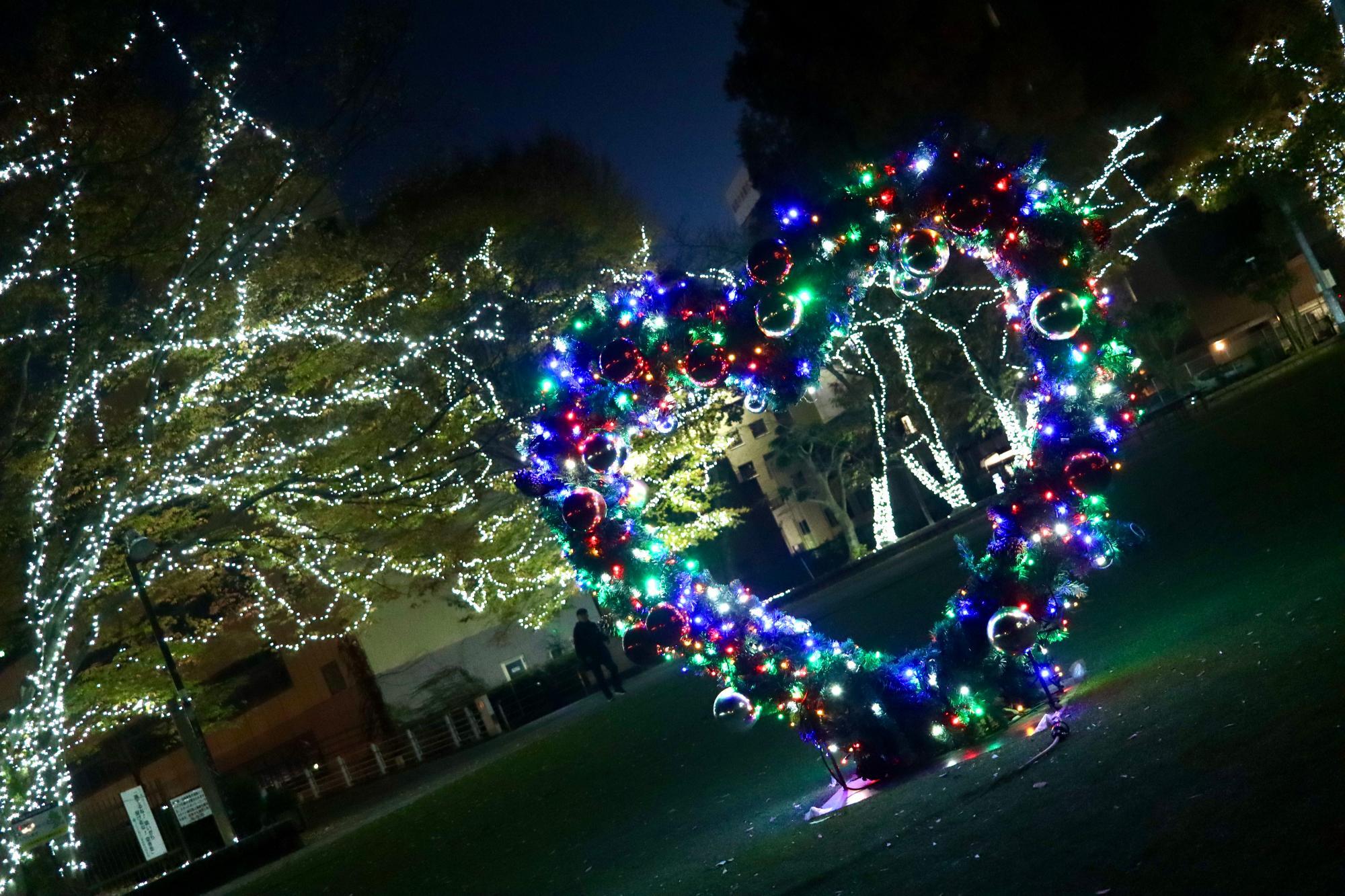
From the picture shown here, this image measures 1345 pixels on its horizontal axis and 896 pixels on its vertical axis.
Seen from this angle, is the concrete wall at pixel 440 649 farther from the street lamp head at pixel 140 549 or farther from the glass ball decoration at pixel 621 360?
the glass ball decoration at pixel 621 360

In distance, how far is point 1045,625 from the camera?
6.35m

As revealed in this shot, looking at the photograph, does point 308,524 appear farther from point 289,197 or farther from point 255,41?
point 255,41

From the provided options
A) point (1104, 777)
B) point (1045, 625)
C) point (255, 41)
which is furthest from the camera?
point (255, 41)

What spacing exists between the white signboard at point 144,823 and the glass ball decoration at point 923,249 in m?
13.0

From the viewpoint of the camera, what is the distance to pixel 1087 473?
6.48 metres

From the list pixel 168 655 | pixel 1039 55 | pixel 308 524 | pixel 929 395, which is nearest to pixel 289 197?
pixel 168 655

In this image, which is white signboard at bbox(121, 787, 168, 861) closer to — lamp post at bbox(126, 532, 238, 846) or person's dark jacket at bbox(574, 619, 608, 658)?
lamp post at bbox(126, 532, 238, 846)

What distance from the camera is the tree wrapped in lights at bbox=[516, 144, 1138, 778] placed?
6.49m

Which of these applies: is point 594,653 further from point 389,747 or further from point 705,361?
point 705,361

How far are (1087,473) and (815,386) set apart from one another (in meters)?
1.78

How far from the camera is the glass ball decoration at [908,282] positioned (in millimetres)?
7164

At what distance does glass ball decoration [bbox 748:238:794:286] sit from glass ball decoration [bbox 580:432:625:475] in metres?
1.43

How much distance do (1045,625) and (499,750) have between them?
44.3 feet

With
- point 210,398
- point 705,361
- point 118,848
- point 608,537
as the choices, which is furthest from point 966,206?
point 118,848
